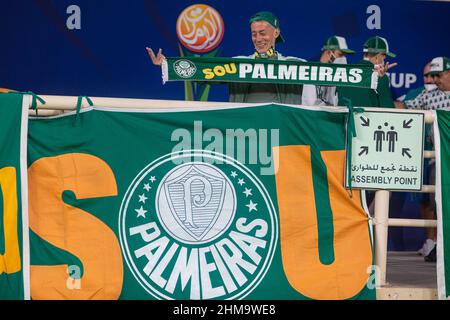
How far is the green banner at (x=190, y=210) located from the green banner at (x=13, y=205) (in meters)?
0.09

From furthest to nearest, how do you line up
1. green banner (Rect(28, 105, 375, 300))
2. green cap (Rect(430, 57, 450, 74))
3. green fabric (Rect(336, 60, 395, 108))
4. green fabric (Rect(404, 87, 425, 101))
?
green fabric (Rect(404, 87, 425, 101)), green cap (Rect(430, 57, 450, 74)), green fabric (Rect(336, 60, 395, 108)), green banner (Rect(28, 105, 375, 300))

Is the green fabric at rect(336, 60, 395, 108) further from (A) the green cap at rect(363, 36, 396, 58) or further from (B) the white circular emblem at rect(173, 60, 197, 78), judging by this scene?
(B) the white circular emblem at rect(173, 60, 197, 78)

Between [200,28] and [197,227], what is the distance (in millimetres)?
3877

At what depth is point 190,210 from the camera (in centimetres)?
620

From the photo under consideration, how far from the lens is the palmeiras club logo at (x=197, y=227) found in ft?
20.1

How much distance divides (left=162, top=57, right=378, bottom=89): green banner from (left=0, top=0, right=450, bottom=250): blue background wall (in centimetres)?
318

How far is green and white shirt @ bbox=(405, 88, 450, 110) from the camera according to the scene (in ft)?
28.3

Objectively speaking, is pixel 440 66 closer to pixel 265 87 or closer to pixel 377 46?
pixel 377 46

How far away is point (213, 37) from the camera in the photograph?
971 cm

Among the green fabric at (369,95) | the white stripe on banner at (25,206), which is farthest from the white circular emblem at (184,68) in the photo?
the green fabric at (369,95)

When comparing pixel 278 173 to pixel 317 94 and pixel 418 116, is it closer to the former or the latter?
pixel 418 116

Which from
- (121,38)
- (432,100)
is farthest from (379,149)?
(121,38)

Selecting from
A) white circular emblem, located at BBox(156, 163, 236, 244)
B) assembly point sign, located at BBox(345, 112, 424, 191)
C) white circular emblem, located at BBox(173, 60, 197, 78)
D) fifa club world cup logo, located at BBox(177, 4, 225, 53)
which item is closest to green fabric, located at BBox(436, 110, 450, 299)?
assembly point sign, located at BBox(345, 112, 424, 191)
